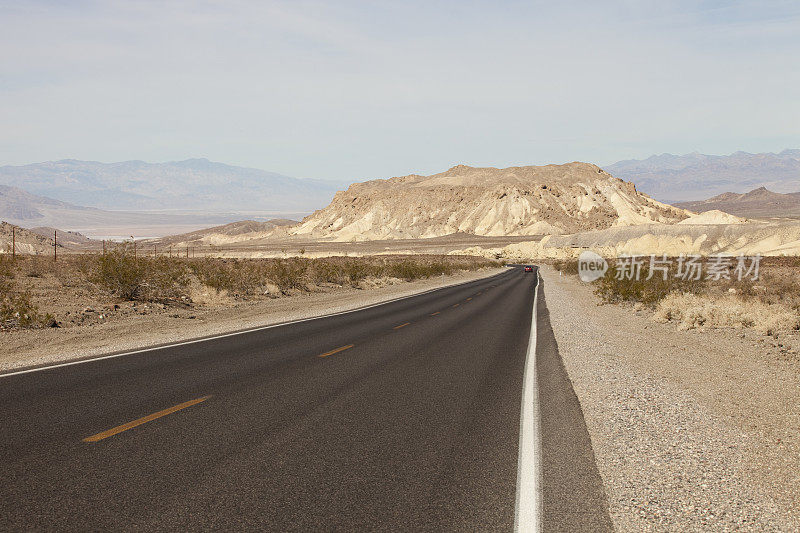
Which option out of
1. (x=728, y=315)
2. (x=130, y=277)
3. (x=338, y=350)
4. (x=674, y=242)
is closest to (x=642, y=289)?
(x=728, y=315)

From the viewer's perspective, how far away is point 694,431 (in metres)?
6.16

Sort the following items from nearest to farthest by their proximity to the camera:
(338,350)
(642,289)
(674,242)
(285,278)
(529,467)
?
(529,467), (338,350), (642,289), (285,278), (674,242)

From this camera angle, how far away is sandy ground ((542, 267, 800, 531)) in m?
4.23

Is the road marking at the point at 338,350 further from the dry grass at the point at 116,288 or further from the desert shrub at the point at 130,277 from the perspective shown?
the desert shrub at the point at 130,277

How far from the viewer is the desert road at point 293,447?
3.96 metres

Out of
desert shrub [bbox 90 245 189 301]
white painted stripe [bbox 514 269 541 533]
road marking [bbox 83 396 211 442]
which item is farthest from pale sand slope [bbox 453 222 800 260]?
road marking [bbox 83 396 211 442]

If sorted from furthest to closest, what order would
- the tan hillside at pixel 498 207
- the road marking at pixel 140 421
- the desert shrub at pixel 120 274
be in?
1. the tan hillside at pixel 498 207
2. the desert shrub at pixel 120 274
3. the road marking at pixel 140 421

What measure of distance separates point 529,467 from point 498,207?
482 ft

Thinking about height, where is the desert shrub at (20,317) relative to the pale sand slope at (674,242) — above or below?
below

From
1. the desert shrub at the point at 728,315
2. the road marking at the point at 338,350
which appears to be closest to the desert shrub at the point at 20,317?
the road marking at the point at 338,350

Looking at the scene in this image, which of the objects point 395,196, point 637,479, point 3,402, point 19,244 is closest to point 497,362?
point 637,479

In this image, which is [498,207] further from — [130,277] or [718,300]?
[130,277]

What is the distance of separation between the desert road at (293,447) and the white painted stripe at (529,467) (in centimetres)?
2

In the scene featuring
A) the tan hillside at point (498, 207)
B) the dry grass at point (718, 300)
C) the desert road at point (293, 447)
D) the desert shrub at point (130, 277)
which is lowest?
the dry grass at point (718, 300)
